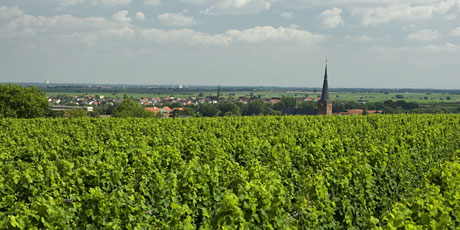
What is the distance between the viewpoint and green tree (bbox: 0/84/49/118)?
4122 centimetres

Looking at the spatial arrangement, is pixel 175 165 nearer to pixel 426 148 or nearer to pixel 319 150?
pixel 319 150

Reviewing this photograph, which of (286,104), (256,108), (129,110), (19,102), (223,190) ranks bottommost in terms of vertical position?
(256,108)

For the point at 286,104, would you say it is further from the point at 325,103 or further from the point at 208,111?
the point at 325,103

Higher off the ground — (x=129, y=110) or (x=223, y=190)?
(x=223, y=190)

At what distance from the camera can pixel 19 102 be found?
42.2m

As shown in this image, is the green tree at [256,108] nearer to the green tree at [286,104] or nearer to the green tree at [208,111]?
the green tree at [286,104]

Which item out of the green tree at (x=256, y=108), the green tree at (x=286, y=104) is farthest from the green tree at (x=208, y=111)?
the green tree at (x=286, y=104)

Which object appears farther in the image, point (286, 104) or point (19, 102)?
point (286, 104)

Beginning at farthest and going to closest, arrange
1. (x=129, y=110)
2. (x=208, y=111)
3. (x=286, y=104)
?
(x=286, y=104) → (x=208, y=111) → (x=129, y=110)

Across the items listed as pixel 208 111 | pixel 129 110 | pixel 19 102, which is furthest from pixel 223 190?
pixel 208 111

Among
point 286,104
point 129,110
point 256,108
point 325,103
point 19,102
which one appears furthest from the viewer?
point 286,104

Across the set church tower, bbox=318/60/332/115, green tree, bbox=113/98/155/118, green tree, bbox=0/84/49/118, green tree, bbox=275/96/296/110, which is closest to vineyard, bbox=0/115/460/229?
green tree, bbox=0/84/49/118

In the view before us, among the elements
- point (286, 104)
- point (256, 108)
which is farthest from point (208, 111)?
point (286, 104)

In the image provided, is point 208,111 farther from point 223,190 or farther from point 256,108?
point 223,190
